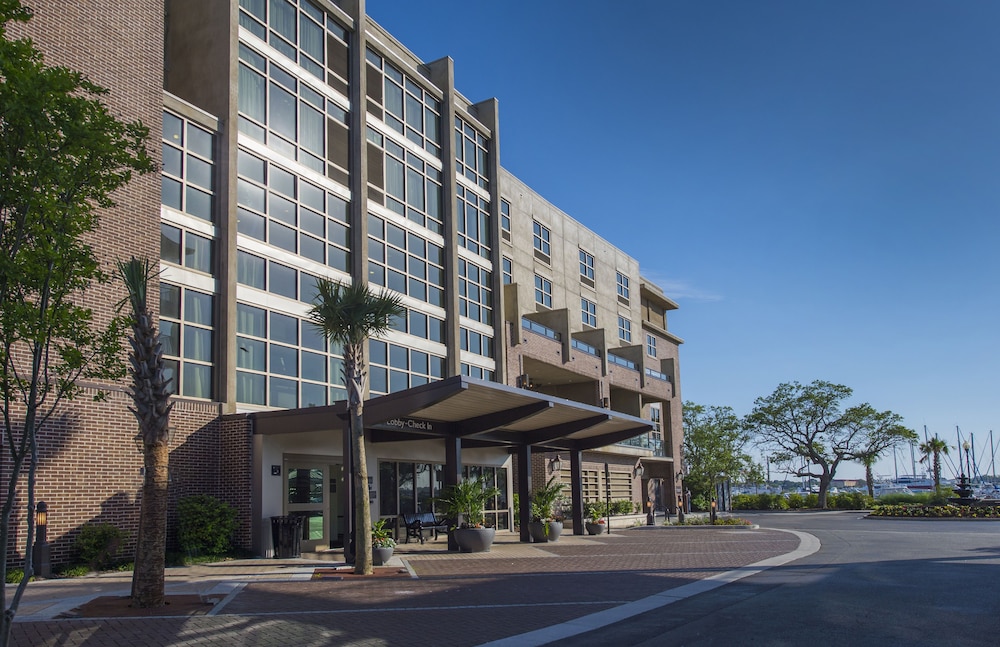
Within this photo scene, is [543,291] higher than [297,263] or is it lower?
higher

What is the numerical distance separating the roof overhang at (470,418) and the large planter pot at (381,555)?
312 centimetres

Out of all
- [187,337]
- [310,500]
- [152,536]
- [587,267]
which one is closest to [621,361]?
[587,267]

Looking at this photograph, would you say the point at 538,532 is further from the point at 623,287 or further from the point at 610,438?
the point at 623,287

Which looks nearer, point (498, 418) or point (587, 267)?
point (498, 418)

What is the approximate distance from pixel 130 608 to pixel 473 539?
36.6 feet

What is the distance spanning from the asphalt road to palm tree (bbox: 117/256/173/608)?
20.5 ft

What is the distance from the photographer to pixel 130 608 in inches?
478

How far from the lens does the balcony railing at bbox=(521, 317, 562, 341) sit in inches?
1454

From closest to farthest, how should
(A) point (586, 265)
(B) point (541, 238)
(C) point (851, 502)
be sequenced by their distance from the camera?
(B) point (541, 238)
(A) point (586, 265)
(C) point (851, 502)

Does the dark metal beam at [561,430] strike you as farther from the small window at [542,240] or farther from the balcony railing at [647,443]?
the balcony railing at [647,443]

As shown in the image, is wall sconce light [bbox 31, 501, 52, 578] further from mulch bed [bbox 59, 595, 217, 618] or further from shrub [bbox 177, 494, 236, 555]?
mulch bed [bbox 59, 595, 217, 618]

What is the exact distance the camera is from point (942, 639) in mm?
9992

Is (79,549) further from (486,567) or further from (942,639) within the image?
(942,639)

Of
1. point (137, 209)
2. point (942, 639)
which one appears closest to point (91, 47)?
point (137, 209)
